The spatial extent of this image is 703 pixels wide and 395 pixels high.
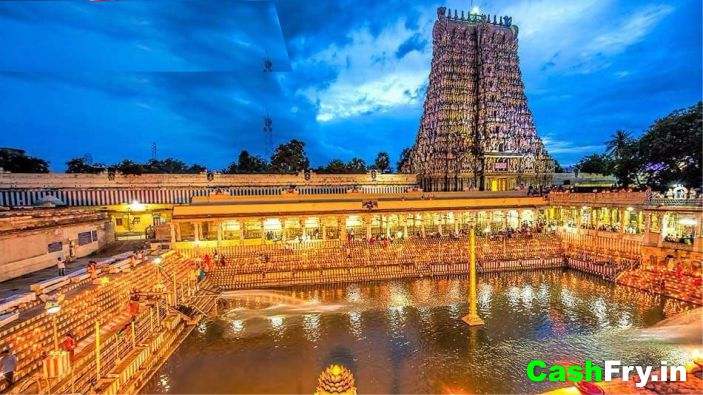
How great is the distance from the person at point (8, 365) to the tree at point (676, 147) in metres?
39.4

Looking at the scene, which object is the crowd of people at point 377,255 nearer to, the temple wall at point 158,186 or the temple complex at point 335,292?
the temple complex at point 335,292

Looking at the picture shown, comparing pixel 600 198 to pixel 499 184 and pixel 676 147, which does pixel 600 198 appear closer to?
pixel 676 147

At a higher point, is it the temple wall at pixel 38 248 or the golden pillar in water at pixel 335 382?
the temple wall at pixel 38 248

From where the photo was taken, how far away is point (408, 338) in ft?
46.5

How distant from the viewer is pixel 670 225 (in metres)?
24.4

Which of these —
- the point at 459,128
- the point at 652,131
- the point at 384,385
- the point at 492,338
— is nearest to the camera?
the point at 384,385

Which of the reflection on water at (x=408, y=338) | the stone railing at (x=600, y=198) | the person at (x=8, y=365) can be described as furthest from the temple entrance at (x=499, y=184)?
the person at (x=8, y=365)

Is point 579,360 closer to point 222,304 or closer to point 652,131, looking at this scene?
point 222,304

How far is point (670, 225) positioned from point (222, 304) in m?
28.4

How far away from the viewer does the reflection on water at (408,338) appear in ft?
37.2

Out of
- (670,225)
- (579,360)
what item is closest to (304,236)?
(579,360)

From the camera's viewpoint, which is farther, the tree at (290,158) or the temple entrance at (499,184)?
the tree at (290,158)

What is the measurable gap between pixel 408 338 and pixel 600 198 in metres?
21.3

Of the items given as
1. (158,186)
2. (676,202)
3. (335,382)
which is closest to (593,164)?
(676,202)
